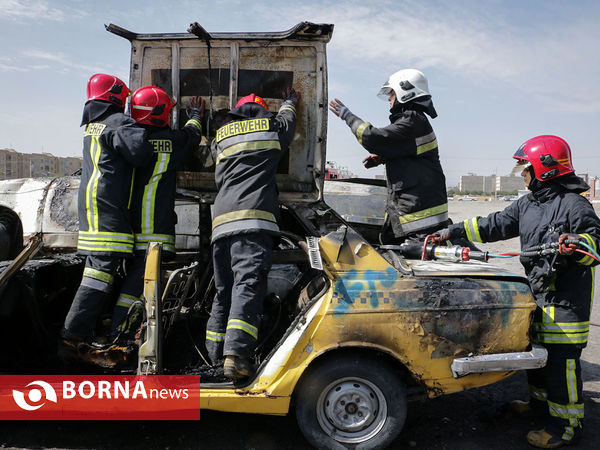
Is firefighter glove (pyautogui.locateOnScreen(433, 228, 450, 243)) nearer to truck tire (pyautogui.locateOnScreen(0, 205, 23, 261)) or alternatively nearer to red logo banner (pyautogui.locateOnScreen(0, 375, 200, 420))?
red logo banner (pyautogui.locateOnScreen(0, 375, 200, 420))

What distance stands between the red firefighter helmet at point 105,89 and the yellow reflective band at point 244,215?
128 cm

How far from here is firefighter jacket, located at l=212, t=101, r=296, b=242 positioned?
3.14 m

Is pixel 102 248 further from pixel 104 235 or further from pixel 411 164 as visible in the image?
pixel 411 164

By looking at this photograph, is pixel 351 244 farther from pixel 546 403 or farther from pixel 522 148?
pixel 546 403

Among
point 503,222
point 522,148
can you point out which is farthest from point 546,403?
point 522,148

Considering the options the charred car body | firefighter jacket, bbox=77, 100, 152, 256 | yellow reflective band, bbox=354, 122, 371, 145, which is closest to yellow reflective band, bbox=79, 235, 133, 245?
firefighter jacket, bbox=77, 100, 152, 256

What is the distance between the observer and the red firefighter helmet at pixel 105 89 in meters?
3.53

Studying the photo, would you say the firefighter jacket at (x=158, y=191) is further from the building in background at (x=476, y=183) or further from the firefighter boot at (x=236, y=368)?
the building in background at (x=476, y=183)

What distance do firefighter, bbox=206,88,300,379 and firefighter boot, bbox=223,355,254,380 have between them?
0.22 feet

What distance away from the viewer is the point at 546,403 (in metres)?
3.27

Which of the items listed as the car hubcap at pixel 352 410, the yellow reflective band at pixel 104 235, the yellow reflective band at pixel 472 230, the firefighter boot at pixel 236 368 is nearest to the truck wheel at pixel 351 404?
the car hubcap at pixel 352 410

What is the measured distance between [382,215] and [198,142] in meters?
2.71

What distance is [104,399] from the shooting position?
2.77 m

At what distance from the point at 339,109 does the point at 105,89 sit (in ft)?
6.39
